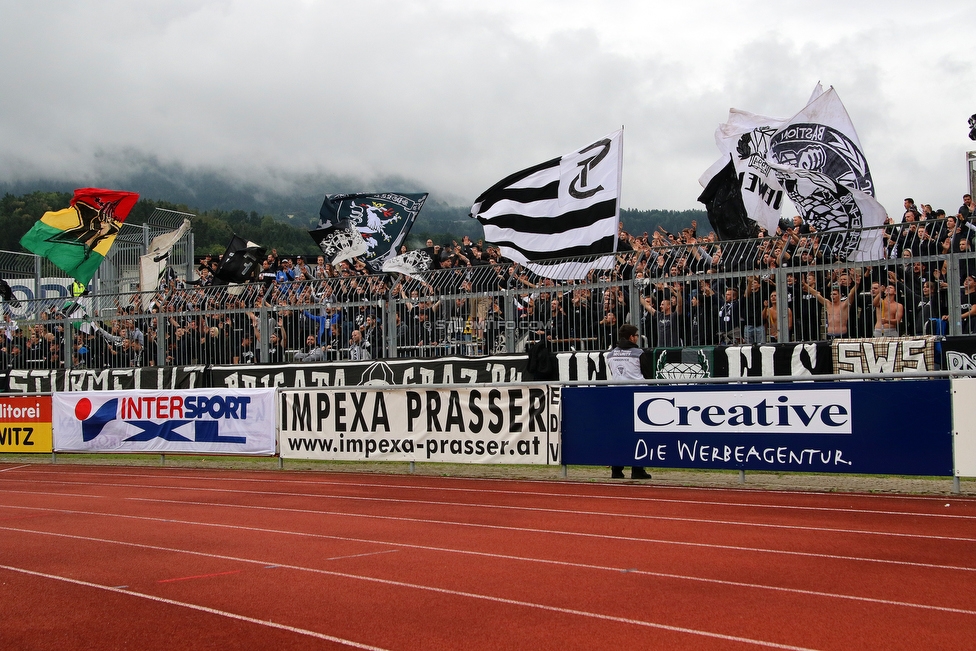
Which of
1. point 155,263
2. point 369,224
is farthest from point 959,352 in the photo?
point 155,263

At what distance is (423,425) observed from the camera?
1622cm

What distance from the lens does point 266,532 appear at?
10.4 meters

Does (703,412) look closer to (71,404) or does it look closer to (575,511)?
(575,511)

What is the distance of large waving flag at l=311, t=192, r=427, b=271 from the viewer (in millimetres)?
19438

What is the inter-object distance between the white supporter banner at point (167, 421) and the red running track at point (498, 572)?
14.9ft

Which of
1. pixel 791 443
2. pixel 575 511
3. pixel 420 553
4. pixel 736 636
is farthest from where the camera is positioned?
pixel 791 443

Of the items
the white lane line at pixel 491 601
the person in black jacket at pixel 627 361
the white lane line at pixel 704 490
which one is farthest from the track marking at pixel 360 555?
the person in black jacket at pixel 627 361

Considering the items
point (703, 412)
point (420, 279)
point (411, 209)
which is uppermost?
point (411, 209)

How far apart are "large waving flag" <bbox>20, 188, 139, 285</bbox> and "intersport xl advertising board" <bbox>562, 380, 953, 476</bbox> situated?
1500cm

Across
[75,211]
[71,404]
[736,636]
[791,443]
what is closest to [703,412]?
[791,443]

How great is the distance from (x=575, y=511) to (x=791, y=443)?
343 centimetres

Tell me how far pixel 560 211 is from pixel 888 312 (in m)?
5.43

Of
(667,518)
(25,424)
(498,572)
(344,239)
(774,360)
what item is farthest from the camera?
(25,424)

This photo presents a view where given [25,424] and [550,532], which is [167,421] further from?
[550,532]
